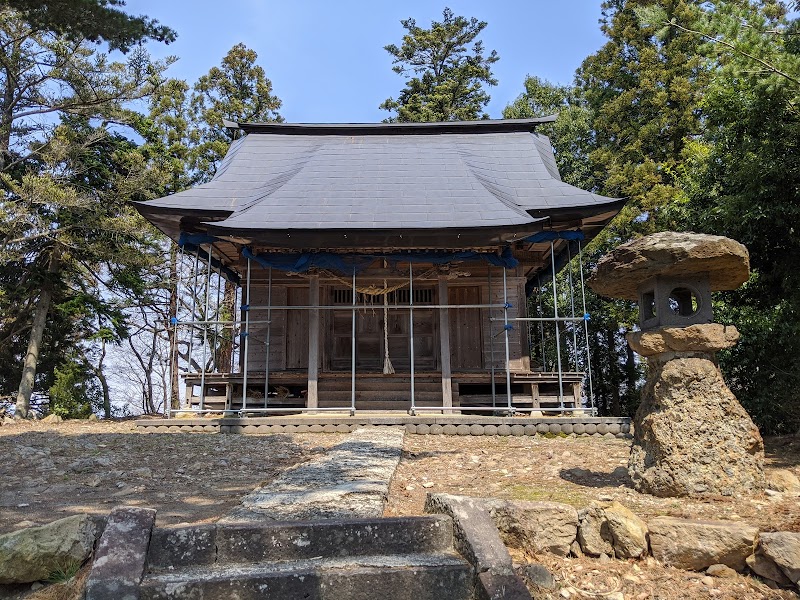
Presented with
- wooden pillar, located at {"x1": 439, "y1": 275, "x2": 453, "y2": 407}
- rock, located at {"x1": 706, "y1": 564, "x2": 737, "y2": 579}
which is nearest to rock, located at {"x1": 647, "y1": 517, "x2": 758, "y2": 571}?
rock, located at {"x1": 706, "y1": 564, "x2": 737, "y2": 579}

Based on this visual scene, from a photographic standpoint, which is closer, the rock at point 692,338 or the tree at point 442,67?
the rock at point 692,338

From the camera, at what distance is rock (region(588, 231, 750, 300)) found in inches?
193

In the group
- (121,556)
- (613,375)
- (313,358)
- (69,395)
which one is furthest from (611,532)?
(613,375)

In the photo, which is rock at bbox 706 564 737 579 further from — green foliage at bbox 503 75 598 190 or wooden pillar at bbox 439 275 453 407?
green foliage at bbox 503 75 598 190

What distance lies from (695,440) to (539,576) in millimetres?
2208

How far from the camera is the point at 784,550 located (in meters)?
3.22

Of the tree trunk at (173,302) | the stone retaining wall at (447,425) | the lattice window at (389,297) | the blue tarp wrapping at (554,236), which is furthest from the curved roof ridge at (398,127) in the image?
the stone retaining wall at (447,425)

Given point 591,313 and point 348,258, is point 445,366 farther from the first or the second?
point 591,313

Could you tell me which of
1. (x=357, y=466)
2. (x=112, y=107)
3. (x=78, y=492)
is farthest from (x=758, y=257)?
(x=112, y=107)

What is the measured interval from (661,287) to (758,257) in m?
4.30

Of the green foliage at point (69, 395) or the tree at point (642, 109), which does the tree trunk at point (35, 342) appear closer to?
the green foliage at point (69, 395)

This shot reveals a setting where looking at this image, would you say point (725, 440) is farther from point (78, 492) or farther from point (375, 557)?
point (78, 492)

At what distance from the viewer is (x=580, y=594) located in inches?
128

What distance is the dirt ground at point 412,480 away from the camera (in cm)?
341
